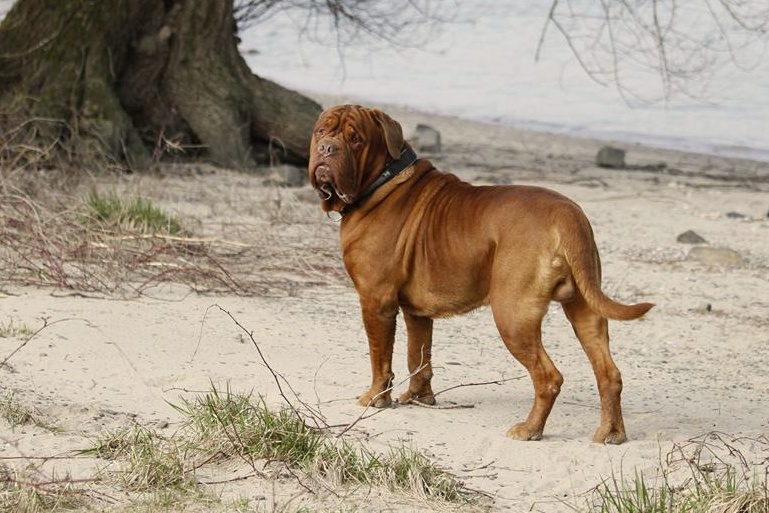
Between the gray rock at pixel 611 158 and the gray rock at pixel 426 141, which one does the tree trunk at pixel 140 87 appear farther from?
the gray rock at pixel 611 158

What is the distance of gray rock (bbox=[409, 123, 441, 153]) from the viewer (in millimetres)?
14789

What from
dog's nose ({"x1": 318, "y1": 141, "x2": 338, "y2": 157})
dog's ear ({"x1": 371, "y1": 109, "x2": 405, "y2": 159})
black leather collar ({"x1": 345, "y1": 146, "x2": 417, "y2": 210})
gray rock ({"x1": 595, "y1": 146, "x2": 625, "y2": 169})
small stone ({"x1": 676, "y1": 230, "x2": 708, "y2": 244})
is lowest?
small stone ({"x1": 676, "y1": 230, "x2": 708, "y2": 244})

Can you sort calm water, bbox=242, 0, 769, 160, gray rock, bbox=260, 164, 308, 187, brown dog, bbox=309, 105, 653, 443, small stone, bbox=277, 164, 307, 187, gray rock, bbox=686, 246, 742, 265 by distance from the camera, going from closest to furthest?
1. brown dog, bbox=309, 105, 653, 443
2. gray rock, bbox=686, 246, 742, 265
3. gray rock, bbox=260, 164, 308, 187
4. small stone, bbox=277, 164, 307, 187
5. calm water, bbox=242, 0, 769, 160

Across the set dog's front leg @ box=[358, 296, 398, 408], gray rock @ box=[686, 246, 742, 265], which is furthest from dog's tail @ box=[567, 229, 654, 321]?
gray rock @ box=[686, 246, 742, 265]

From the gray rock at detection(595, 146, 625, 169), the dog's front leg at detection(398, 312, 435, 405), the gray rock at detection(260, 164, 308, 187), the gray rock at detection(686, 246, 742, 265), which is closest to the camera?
the dog's front leg at detection(398, 312, 435, 405)

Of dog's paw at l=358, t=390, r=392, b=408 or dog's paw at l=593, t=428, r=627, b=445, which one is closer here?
dog's paw at l=593, t=428, r=627, b=445

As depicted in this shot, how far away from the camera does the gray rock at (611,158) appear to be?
14.5m

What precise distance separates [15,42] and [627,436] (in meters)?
7.67

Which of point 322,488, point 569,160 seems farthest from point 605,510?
point 569,160

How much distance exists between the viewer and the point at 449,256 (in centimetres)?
531

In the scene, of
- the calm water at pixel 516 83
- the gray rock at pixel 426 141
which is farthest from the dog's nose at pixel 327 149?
the calm water at pixel 516 83

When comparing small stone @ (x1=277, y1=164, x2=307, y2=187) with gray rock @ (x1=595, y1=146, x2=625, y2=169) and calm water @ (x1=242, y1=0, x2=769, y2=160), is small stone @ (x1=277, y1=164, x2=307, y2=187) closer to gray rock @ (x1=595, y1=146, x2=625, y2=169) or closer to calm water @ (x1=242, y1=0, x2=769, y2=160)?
calm water @ (x1=242, y1=0, x2=769, y2=160)

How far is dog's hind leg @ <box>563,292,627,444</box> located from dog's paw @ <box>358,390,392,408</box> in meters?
0.90

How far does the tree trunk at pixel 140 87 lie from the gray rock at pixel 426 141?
7.95ft
